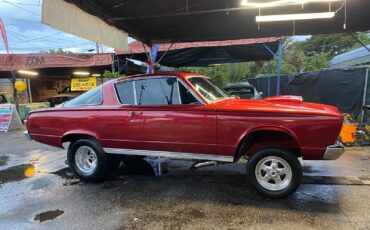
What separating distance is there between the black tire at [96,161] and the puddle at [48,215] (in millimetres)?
1163

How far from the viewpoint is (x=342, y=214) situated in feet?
12.1

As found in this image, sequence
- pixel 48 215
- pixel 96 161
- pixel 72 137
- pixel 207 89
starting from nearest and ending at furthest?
pixel 48 215 < pixel 207 89 < pixel 96 161 < pixel 72 137

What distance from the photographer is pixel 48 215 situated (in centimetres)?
403

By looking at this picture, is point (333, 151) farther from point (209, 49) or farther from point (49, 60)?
point (49, 60)

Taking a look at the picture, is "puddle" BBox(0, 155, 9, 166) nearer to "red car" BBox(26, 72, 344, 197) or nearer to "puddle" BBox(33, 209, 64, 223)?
"red car" BBox(26, 72, 344, 197)

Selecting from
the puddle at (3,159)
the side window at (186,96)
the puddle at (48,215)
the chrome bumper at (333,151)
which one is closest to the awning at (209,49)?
the puddle at (3,159)

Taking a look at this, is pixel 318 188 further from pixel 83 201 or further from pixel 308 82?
pixel 308 82

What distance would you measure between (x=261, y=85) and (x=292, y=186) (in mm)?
14057

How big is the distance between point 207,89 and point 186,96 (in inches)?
22.4

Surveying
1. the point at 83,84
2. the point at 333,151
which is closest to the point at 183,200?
the point at 333,151

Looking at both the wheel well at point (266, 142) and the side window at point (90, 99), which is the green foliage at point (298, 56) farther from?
the wheel well at point (266, 142)

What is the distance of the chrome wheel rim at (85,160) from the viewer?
5.39 m

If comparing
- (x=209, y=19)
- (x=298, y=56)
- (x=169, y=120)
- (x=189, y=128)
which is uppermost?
(x=298, y=56)

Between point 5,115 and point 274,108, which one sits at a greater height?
point 274,108
